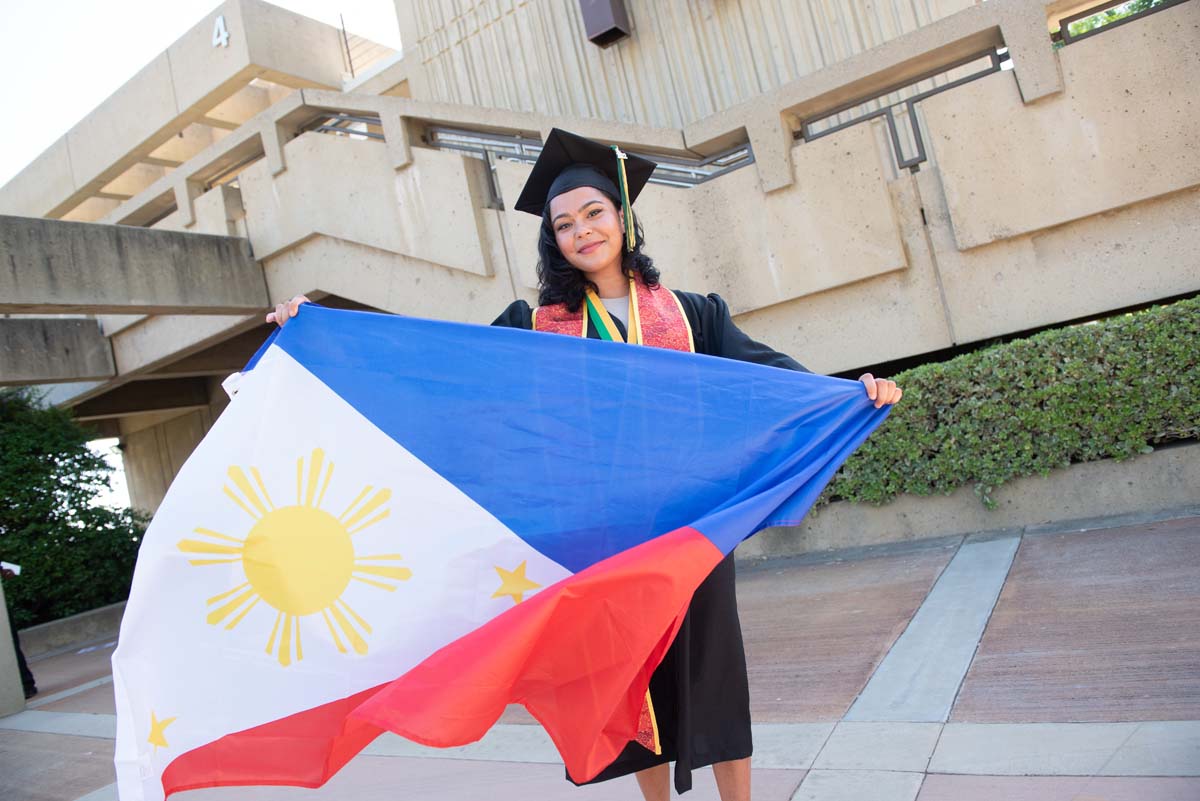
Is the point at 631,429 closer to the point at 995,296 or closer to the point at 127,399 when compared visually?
the point at 995,296

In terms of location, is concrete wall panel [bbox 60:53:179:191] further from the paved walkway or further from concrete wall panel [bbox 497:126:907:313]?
the paved walkway

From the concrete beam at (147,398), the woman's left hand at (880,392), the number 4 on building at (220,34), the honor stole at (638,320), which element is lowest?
the woman's left hand at (880,392)

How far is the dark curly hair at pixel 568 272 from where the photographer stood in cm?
258

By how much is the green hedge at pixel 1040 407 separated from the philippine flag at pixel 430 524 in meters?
3.51

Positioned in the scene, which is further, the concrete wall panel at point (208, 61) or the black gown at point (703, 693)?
the concrete wall panel at point (208, 61)

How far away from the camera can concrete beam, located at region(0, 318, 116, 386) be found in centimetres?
1025

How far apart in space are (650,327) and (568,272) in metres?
0.29

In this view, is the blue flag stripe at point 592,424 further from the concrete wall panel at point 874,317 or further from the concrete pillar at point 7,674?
the concrete pillar at point 7,674

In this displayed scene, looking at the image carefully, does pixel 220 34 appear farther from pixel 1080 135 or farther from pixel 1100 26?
pixel 1080 135

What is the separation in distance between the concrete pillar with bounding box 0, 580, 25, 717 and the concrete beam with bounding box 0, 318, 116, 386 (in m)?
4.91

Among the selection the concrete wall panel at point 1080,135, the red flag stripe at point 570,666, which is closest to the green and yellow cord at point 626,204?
the red flag stripe at point 570,666

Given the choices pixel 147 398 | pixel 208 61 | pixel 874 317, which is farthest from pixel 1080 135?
pixel 147 398

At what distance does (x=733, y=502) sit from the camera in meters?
2.27

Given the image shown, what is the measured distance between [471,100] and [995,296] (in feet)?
27.4
